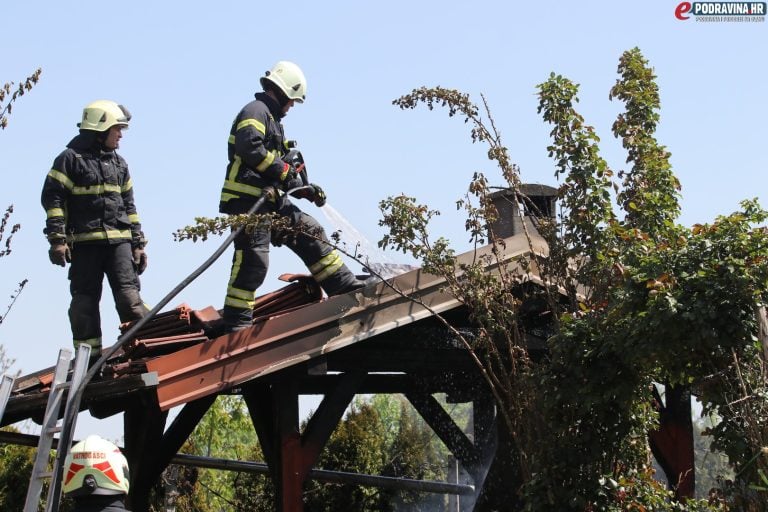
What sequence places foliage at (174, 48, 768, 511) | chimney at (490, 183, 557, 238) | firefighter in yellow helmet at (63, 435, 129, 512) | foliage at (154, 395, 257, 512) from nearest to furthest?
firefighter in yellow helmet at (63, 435, 129, 512), foliage at (174, 48, 768, 511), chimney at (490, 183, 557, 238), foliage at (154, 395, 257, 512)

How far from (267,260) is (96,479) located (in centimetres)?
351

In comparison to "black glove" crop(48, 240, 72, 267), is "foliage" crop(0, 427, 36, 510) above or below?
below

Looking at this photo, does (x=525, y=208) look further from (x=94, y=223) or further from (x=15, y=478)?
(x=15, y=478)

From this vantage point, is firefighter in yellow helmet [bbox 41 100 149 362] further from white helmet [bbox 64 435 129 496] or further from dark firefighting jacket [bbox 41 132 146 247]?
white helmet [bbox 64 435 129 496]

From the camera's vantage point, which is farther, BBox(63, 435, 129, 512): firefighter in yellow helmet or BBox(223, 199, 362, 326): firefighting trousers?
BBox(223, 199, 362, 326): firefighting trousers

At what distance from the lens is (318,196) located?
798 cm

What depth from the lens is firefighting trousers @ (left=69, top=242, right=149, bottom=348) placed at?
7.68m

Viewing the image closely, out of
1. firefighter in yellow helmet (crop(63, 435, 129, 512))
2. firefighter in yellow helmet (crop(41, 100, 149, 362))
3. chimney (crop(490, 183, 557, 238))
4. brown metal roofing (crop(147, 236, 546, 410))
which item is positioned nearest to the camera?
firefighter in yellow helmet (crop(63, 435, 129, 512))

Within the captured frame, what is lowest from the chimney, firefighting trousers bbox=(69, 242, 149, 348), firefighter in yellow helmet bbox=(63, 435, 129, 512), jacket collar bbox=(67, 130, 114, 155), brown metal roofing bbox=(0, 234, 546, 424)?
firefighter in yellow helmet bbox=(63, 435, 129, 512)

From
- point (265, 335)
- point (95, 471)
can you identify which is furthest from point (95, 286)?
point (95, 471)

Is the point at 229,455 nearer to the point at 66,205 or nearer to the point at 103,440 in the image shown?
the point at 66,205

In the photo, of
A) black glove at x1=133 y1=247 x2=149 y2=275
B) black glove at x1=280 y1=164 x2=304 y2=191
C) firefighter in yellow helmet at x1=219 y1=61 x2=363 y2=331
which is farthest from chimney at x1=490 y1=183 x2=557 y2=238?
black glove at x1=133 y1=247 x2=149 y2=275

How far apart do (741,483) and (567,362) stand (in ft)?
3.85

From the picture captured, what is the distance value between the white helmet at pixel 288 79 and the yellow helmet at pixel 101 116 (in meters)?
1.06
